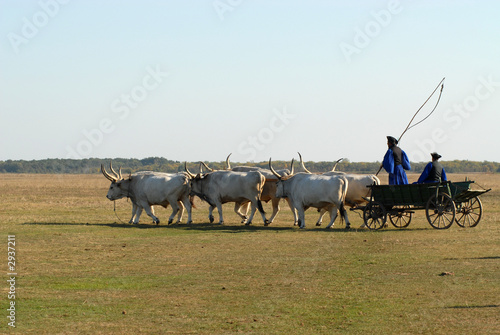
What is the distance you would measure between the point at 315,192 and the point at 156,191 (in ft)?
17.4

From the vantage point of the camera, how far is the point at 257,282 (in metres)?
11.4

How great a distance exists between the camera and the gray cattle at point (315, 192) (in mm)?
20953

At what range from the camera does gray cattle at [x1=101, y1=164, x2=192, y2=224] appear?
23.5 meters

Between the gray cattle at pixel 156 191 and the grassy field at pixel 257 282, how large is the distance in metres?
3.54

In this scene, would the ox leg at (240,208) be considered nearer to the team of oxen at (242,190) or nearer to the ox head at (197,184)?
the team of oxen at (242,190)

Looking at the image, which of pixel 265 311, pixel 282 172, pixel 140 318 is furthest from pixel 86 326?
pixel 282 172

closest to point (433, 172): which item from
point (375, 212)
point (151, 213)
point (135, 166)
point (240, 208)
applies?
point (375, 212)

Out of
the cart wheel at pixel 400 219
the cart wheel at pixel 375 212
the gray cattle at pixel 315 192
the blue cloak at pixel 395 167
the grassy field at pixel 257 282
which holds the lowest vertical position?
the grassy field at pixel 257 282

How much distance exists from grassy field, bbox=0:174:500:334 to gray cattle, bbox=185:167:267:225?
3.38 meters

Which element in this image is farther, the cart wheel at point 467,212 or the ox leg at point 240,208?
the ox leg at point 240,208

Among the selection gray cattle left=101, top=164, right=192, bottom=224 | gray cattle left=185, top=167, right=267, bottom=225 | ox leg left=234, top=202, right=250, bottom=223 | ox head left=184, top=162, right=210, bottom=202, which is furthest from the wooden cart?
gray cattle left=101, top=164, right=192, bottom=224

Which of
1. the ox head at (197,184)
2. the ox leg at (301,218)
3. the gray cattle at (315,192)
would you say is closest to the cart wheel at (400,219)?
the gray cattle at (315,192)

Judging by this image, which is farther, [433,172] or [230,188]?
[230,188]

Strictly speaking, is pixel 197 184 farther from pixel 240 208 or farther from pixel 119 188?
pixel 119 188
